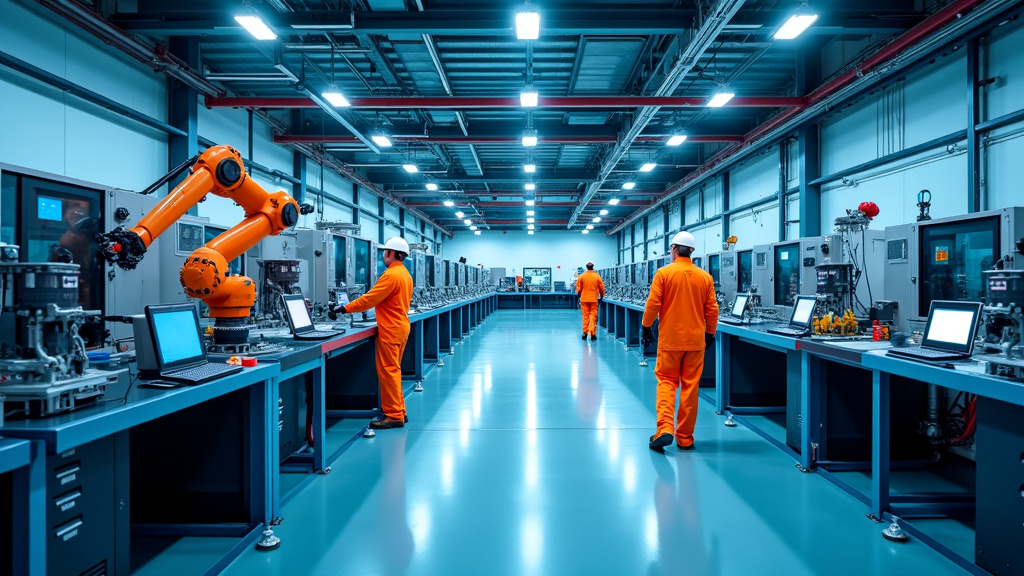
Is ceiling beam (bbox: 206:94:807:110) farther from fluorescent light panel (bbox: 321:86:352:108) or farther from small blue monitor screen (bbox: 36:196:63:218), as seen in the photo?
small blue monitor screen (bbox: 36:196:63:218)

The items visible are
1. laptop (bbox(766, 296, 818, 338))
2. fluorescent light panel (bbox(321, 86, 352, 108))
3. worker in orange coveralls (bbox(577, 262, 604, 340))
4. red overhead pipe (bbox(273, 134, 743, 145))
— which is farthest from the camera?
worker in orange coveralls (bbox(577, 262, 604, 340))

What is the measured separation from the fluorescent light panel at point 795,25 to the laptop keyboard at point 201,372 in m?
4.60

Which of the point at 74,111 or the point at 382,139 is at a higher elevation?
the point at 382,139

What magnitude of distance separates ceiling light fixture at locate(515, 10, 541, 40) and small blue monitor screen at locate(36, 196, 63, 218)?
10.3 feet

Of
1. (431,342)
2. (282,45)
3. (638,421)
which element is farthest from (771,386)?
(282,45)

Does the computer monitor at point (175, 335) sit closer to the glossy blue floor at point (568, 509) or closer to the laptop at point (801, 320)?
the glossy blue floor at point (568, 509)

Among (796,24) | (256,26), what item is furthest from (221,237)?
(796,24)

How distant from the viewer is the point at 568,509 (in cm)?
250

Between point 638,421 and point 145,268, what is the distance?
357 centimetres

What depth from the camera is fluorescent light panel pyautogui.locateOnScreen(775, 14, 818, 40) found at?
12.9 ft

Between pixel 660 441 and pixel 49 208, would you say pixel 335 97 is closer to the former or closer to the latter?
pixel 49 208

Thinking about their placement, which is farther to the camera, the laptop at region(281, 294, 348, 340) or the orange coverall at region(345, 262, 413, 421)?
the orange coverall at region(345, 262, 413, 421)

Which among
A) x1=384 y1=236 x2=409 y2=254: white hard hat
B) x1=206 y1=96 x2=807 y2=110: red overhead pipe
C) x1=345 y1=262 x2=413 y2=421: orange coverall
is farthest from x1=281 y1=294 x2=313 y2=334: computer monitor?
x1=206 y1=96 x2=807 y2=110: red overhead pipe

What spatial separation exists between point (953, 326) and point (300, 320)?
3.33 m
